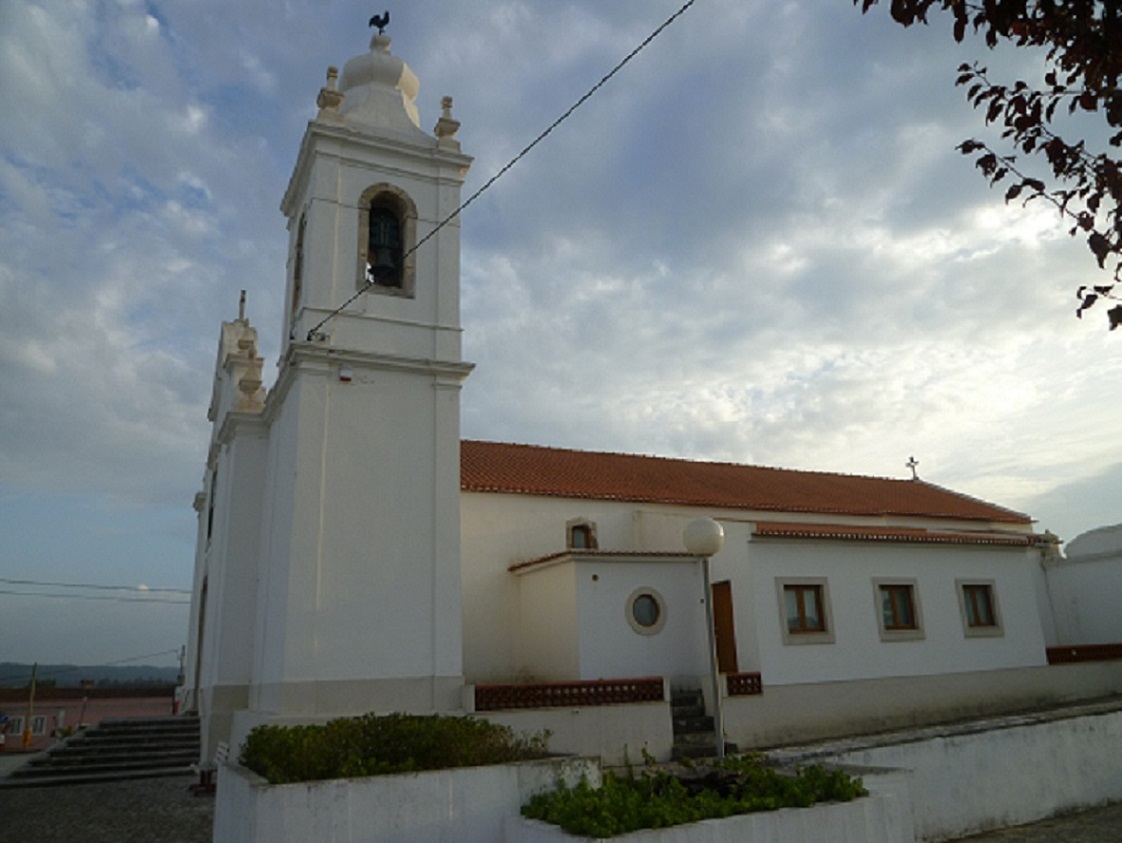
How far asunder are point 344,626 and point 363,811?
5.50m

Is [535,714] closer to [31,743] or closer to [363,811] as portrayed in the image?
[363,811]

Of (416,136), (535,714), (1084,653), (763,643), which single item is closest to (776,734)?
(763,643)

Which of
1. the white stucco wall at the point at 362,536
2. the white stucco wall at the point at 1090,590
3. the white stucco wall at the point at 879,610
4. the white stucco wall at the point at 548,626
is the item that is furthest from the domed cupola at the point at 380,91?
the white stucco wall at the point at 1090,590

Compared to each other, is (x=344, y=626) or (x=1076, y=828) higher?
(x=344, y=626)

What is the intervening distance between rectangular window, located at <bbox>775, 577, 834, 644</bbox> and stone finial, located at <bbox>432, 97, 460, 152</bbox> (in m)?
9.85

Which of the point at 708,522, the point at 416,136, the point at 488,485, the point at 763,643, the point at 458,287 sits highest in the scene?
the point at 416,136

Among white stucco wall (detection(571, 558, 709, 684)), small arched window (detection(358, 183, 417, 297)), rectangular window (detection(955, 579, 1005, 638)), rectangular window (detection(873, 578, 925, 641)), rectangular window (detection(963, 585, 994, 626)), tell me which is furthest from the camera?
rectangular window (detection(963, 585, 994, 626))

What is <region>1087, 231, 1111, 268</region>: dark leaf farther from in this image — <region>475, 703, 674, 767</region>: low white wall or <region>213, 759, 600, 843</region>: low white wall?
<region>475, 703, 674, 767</region>: low white wall

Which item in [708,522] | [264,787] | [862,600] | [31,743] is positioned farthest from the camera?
[31,743]

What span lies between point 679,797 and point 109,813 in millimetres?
9410

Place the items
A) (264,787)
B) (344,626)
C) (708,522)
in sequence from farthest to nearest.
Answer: (344,626) < (708,522) < (264,787)

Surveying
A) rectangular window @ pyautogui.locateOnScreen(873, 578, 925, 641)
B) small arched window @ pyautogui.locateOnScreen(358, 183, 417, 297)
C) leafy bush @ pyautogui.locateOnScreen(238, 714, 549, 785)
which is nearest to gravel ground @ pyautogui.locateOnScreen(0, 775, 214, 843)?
leafy bush @ pyautogui.locateOnScreen(238, 714, 549, 785)

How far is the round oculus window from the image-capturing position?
Result: 15.1 metres

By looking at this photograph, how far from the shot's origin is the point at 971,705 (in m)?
16.4
